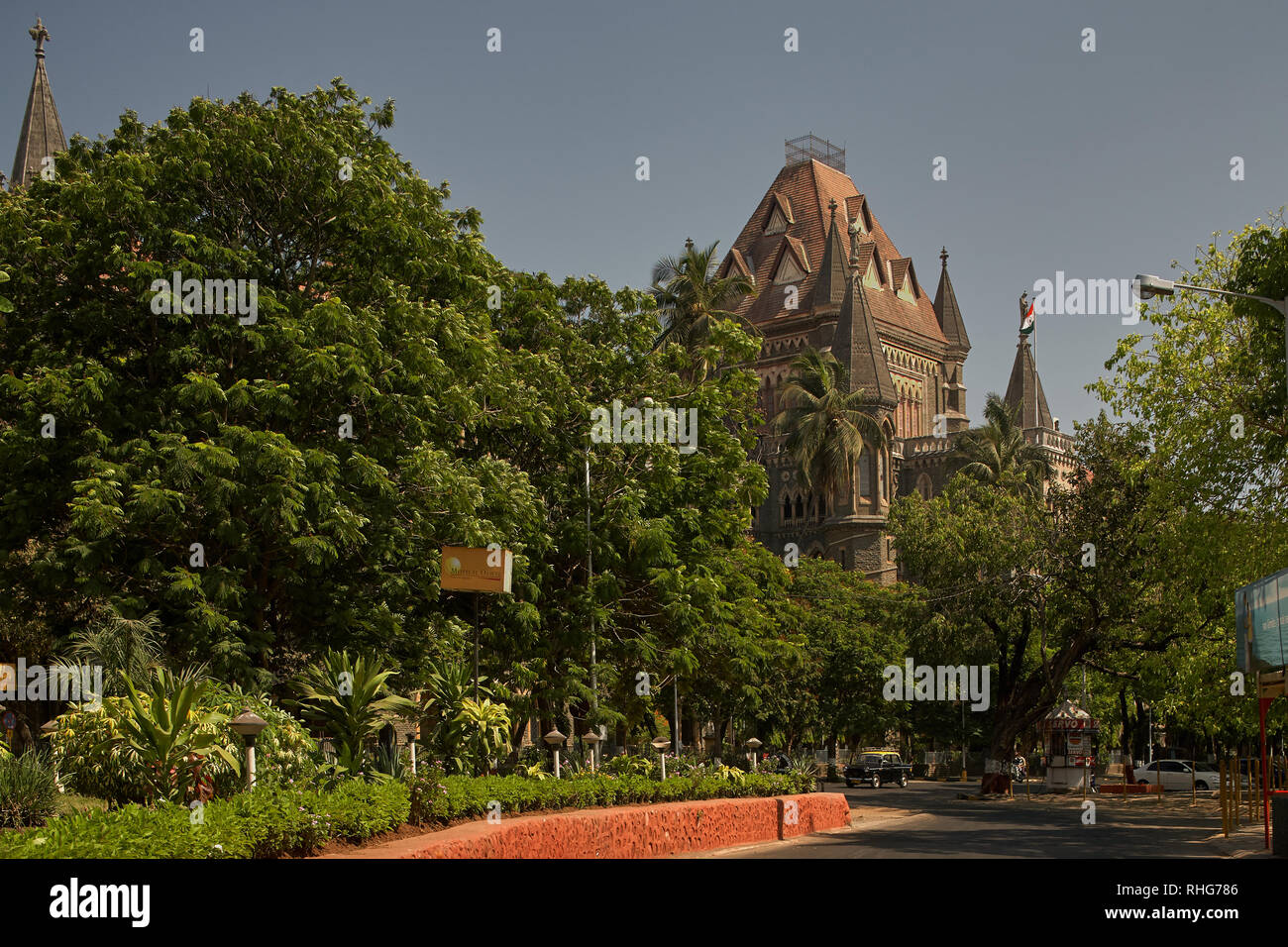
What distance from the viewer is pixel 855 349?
7219 cm

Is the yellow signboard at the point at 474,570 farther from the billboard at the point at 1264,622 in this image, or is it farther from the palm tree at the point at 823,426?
the palm tree at the point at 823,426

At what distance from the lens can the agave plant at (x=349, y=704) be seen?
55.2ft

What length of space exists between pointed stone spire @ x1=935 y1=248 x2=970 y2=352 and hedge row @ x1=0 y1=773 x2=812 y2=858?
74863 millimetres

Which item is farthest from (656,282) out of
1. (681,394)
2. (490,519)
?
(490,519)

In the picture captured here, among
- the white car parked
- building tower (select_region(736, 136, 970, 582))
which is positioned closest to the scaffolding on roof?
building tower (select_region(736, 136, 970, 582))

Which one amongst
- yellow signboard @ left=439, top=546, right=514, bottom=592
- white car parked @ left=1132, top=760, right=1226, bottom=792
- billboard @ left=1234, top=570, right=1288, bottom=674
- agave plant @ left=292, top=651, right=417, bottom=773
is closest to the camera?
billboard @ left=1234, top=570, right=1288, bottom=674

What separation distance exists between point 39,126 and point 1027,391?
5908 cm

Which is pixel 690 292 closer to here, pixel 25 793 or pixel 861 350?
pixel 861 350

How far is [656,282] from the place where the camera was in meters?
50.7

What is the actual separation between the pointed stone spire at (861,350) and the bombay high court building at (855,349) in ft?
0.25

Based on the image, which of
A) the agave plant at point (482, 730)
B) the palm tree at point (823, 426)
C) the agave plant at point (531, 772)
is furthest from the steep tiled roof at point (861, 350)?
the agave plant at point (482, 730)

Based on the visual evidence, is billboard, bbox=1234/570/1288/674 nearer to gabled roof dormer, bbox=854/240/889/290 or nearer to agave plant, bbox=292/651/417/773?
agave plant, bbox=292/651/417/773

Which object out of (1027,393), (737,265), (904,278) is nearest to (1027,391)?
(1027,393)

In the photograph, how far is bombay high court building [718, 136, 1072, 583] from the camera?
236 ft
